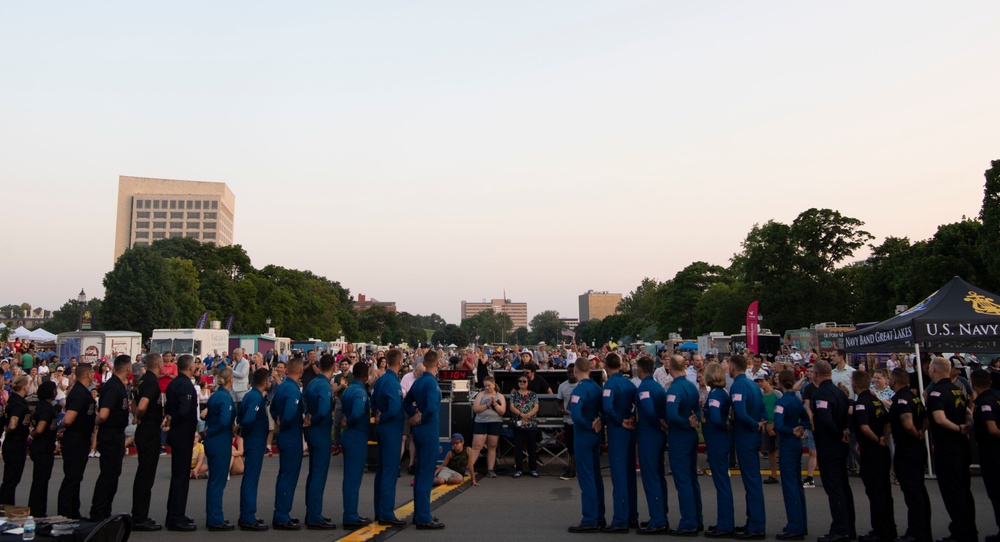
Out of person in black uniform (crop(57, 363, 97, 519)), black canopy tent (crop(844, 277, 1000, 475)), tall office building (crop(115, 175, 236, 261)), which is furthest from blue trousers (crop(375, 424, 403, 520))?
tall office building (crop(115, 175, 236, 261))

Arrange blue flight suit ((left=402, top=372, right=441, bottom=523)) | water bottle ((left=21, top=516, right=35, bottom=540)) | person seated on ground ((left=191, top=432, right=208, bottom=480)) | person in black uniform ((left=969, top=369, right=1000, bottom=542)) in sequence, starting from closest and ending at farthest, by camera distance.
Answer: water bottle ((left=21, top=516, right=35, bottom=540)) → person in black uniform ((left=969, top=369, right=1000, bottom=542)) → blue flight suit ((left=402, top=372, right=441, bottom=523)) → person seated on ground ((left=191, top=432, right=208, bottom=480))

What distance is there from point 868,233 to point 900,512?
180 ft

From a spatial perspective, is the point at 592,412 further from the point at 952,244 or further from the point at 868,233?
the point at 868,233

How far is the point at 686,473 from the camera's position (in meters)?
7.97

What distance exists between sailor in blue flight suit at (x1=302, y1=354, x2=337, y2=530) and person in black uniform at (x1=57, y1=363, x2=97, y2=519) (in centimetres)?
241

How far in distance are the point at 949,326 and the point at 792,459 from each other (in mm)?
5610

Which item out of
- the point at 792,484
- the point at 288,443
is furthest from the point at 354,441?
the point at 792,484

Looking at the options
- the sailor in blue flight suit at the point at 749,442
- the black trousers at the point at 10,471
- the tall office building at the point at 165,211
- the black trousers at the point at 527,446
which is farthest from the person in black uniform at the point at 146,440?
the tall office building at the point at 165,211

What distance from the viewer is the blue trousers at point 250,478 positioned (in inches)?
321

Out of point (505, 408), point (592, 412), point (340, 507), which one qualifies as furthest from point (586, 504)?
point (505, 408)

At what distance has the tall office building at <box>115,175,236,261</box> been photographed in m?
170

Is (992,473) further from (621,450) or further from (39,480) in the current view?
(39,480)

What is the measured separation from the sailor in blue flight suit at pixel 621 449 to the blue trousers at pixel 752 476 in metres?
1.13

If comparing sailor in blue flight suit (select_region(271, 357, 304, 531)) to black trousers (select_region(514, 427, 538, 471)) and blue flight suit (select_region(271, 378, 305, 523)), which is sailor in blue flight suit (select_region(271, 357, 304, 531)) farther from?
black trousers (select_region(514, 427, 538, 471))
